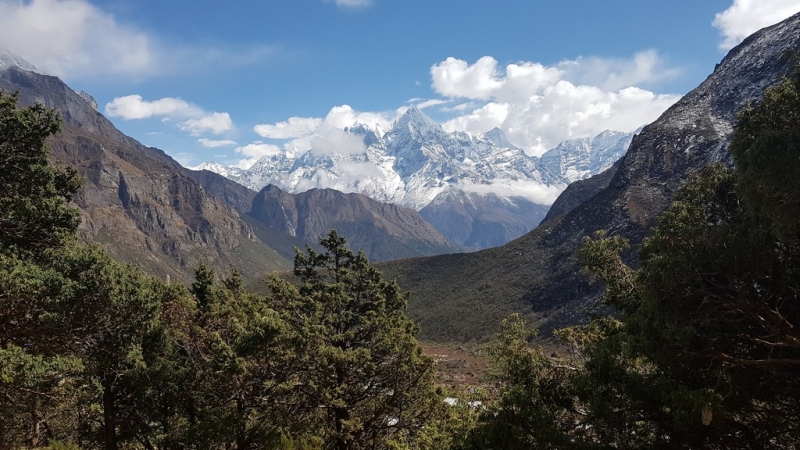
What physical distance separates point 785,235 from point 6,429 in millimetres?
36200

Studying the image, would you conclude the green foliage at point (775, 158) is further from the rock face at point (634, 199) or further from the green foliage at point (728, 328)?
the rock face at point (634, 199)

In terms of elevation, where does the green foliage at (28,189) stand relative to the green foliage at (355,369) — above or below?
above

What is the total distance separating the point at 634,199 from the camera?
16025cm

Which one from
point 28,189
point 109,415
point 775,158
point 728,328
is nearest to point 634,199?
point 728,328

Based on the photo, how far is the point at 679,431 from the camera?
46.1ft

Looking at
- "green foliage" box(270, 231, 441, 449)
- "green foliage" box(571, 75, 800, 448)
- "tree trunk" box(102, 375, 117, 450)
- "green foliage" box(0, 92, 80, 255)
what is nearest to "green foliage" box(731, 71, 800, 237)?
"green foliage" box(571, 75, 800, 448)

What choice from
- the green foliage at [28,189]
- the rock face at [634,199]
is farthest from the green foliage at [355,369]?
the rock face at [634,199]

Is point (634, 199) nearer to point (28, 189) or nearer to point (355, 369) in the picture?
point (355, 369)

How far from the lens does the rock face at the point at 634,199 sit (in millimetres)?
143975

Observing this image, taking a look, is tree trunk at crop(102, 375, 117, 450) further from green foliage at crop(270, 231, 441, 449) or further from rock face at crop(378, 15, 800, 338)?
rock face at crop(378, 15, 800, 338)

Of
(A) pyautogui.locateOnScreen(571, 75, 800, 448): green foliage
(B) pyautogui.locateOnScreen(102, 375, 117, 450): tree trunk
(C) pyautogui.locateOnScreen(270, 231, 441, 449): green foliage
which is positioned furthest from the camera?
(C) pyautogui.locateOnScreen(270, 231, 441, 449): green foliage

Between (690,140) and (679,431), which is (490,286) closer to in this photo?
(690,140)

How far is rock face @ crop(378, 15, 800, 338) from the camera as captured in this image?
5668 inches

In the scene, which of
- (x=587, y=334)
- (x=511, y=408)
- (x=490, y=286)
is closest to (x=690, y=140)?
(x=490, y=286)
